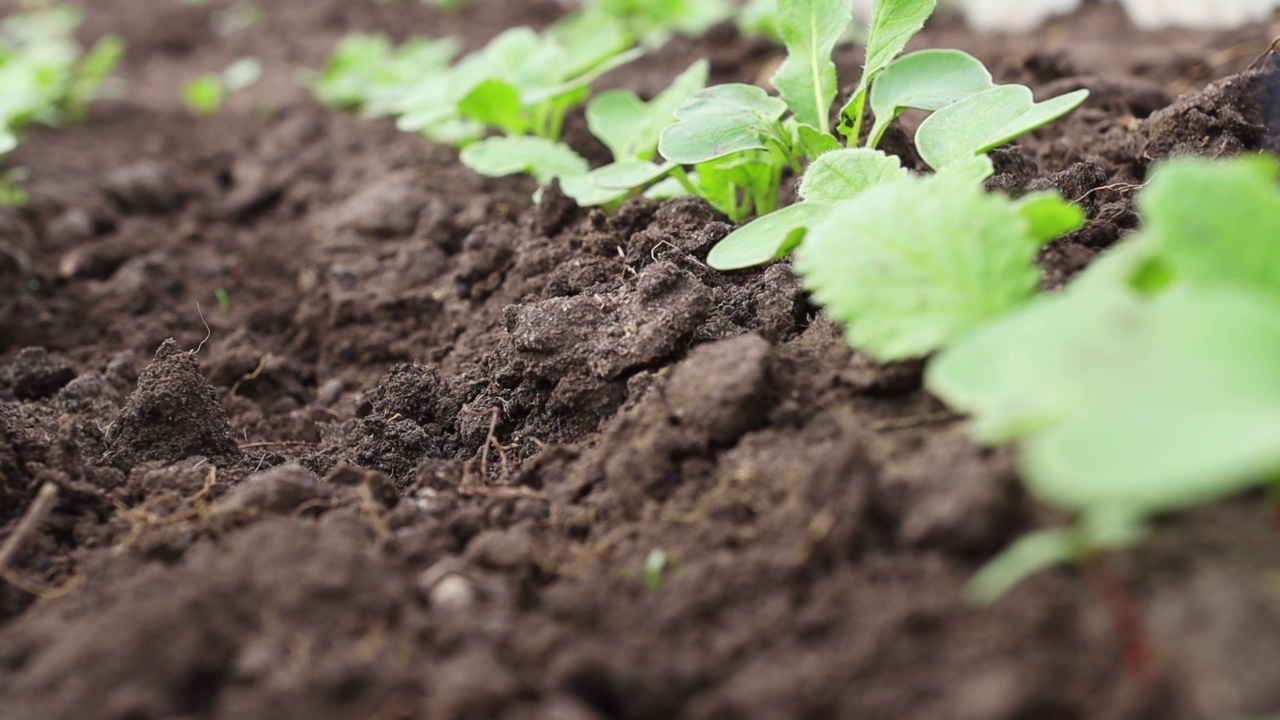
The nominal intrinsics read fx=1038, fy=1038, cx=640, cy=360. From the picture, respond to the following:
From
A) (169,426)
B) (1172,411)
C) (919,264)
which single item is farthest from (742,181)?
(1172,411)

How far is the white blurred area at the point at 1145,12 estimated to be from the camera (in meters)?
3.39

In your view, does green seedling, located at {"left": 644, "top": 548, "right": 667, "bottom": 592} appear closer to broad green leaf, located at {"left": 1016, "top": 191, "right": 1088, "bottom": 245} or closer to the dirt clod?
broad green leaf, located at {"left": 1016, "top": 191, "right": 1088, "bottom": 245}

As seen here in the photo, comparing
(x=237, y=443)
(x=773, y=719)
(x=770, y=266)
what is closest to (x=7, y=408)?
(x=237, y=443)

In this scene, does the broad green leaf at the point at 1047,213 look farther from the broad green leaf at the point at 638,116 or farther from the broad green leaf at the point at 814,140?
the broad green leaf at the point at 638,116

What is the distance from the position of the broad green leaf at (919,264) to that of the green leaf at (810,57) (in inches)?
28.7

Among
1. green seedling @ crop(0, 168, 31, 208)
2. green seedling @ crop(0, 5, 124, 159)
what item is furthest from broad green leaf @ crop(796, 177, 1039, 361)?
green seedling @ crop(0, 168, 31, 208)

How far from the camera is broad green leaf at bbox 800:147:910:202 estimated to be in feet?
5.18

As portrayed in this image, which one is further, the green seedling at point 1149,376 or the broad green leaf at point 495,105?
the broad green leaf at point 495,105

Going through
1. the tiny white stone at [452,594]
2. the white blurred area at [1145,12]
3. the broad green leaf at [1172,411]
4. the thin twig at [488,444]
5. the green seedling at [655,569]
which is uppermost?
the broad green leaf at [1172,411]

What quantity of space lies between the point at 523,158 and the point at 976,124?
3.40 ft

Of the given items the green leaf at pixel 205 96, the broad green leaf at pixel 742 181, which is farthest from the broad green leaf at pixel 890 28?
the green leaf at pixel 205 96

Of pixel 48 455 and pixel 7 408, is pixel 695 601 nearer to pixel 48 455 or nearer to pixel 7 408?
pixel 48 455

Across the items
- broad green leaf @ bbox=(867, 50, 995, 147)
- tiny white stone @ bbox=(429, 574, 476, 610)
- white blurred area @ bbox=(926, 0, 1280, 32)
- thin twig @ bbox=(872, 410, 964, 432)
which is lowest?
white blurred area @ bbox=(926, 0, 1280, 32)

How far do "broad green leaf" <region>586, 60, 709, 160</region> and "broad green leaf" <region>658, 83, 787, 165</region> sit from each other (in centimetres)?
16
